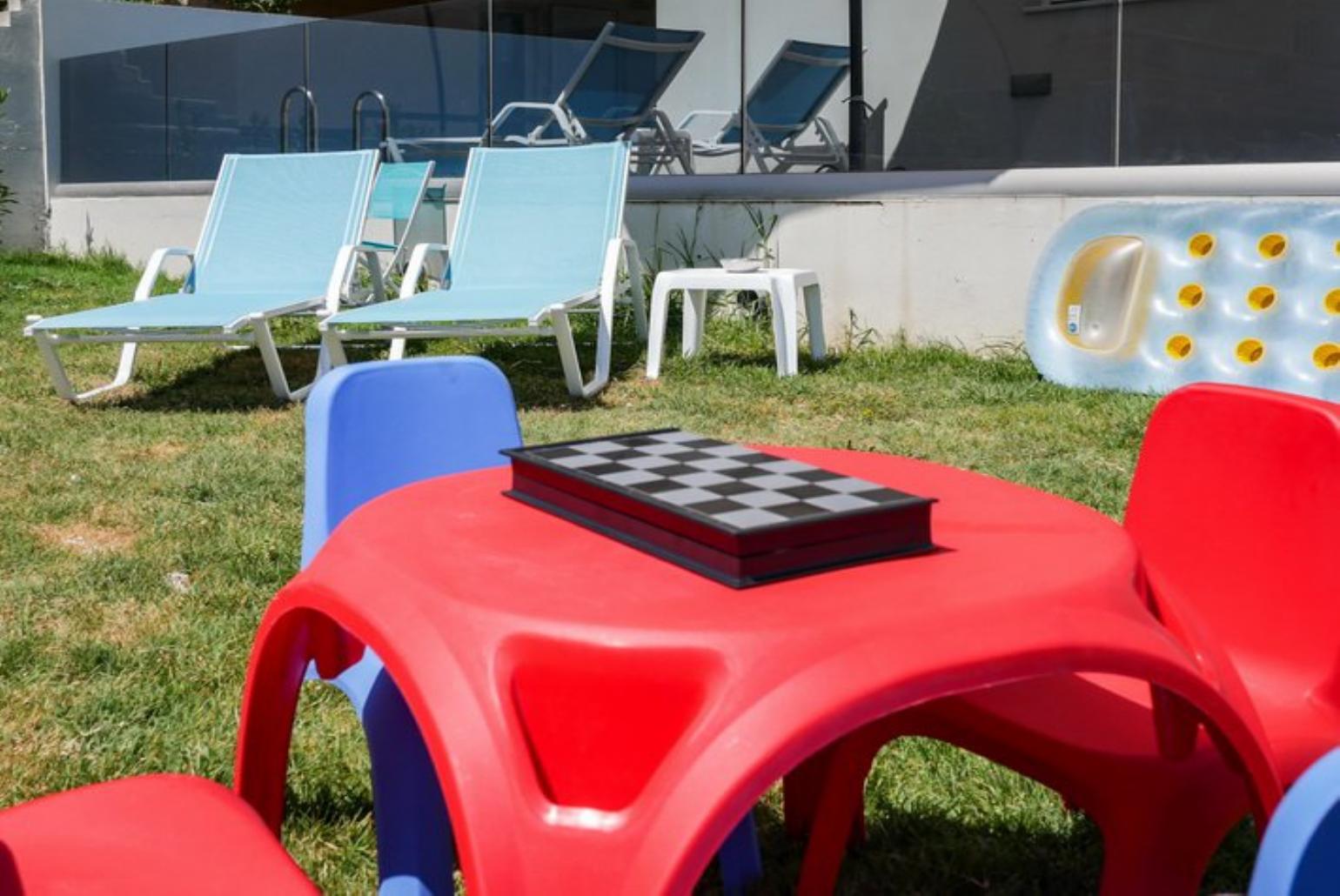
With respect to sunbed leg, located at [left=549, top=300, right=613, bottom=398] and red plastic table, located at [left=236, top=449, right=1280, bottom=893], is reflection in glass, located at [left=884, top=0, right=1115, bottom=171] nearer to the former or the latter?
sunbed leg, located at [left=549, top=300, right=613, bottom=398]

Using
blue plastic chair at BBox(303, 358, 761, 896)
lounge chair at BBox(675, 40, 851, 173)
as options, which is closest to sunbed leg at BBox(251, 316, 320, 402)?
lounge chair at BBox(675, 40, 851, 173)

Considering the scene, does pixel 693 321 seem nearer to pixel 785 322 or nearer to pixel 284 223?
pixel 785 322

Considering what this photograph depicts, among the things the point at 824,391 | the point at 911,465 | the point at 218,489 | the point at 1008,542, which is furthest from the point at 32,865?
the point at 824,391

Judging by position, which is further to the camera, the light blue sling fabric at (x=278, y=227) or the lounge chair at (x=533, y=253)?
the light blue sling fabric at (x=278, y=227)

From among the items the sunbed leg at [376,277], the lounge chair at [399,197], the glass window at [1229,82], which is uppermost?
the glass window at [1229,82]

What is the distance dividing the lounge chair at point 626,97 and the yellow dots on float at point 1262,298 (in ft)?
10.8

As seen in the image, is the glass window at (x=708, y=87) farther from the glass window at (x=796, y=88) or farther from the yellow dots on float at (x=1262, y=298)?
the yellow dots on float at (x=1262, y=298)

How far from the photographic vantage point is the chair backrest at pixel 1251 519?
5.23ft

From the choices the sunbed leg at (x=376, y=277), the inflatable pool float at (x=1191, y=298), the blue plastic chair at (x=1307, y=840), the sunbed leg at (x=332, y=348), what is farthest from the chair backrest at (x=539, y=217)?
the blue plastic chair at (x=1307, y=840)

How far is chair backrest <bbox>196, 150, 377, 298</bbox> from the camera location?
6422mm

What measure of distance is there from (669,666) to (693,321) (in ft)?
18.2

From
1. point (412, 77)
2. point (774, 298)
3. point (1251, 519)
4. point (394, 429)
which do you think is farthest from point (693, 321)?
point (1251, 519)

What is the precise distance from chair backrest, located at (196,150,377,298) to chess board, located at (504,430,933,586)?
5.07 m

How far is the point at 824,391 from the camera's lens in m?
5.66
